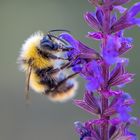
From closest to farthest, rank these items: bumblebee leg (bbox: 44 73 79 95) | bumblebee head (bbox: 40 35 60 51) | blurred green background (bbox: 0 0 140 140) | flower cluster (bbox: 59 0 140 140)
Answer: flower cluster (bbox: 59 0 140 140) → bumblebee head (bbox: 40 35 60 51) → bumblebee leg (bbox: 44 73 79 95) → blurred green background (bbox: 0 0 140 140)

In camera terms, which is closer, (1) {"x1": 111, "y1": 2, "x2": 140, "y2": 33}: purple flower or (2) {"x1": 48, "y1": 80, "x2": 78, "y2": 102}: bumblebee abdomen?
(1) {"x1": 111, "y1": 2, "x2": 140, "y2": 33}: purple flower

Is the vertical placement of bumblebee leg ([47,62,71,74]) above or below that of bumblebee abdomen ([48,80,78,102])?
above

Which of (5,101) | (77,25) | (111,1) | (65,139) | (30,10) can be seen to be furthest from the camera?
(30,10)

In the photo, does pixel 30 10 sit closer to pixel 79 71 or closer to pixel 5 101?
pixel 5 101

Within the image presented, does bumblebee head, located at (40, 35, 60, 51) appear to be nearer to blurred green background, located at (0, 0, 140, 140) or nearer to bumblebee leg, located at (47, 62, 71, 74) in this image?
bumblebee leg, located at (47, 62, 71, 74)

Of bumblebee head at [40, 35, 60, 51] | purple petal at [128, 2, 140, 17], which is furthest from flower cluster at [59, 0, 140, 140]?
bumblebee head at [40, 35, 60, 51]

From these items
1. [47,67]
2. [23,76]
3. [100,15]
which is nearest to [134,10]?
[100,15]

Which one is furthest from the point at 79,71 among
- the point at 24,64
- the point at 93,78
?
the point at 24,64

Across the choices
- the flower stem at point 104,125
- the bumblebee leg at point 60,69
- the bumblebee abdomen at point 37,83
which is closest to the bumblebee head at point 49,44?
the bumblebee leg at point 60,69
